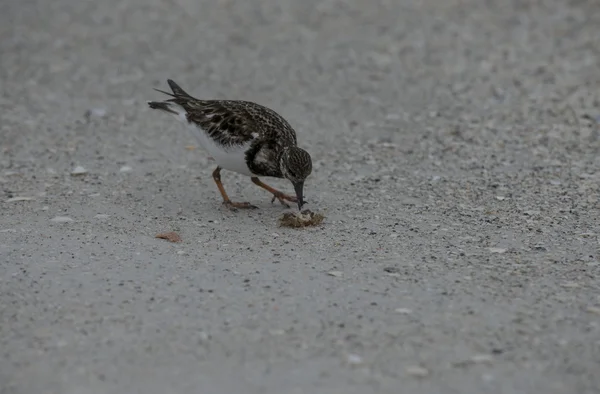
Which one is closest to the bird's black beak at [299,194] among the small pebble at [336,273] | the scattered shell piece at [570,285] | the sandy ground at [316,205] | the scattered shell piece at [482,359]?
the sandy ground at [316,205]

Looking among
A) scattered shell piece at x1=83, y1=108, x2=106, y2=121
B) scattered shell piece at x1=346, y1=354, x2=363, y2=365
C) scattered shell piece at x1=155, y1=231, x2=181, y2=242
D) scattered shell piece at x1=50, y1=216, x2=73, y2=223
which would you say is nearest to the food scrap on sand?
scattered shell piece at x1=155, y1=231, x2=181, y2=242

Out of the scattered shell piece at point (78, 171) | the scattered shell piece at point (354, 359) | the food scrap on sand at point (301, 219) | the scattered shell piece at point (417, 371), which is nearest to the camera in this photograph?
the scattered shell piece at point (417, 371)

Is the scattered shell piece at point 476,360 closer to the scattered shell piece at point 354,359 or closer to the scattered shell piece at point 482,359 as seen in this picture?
the scattered shell piece at point 482,359

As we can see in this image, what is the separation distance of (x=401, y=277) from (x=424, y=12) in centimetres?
727

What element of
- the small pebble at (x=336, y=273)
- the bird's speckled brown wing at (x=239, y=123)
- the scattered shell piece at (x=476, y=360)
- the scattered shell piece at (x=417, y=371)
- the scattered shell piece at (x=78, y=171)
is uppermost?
the bird's speckled brown wing at (x=239, y=123)

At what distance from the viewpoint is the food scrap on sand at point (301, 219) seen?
644cm

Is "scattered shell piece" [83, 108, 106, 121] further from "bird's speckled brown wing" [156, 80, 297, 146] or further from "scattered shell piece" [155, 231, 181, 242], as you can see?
"scattered shell piece" [155, 231, 181, 242]

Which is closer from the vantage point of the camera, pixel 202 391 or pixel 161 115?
pixel 202 391

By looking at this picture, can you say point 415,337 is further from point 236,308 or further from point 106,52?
point 106,52

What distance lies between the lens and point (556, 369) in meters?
4.30

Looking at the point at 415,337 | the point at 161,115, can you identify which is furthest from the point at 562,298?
the point at 161,115

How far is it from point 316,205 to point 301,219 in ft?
1.96

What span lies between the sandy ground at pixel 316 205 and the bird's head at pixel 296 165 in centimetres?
37

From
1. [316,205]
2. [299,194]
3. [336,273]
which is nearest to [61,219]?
[299,194]
